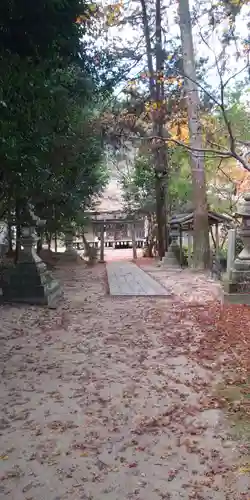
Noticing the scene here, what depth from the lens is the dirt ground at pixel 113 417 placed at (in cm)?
246

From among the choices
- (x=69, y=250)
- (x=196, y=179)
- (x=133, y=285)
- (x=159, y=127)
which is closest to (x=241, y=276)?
(x=133, y=285)

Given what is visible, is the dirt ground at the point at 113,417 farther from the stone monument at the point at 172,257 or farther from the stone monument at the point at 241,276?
the stone monument at the point at 172,257

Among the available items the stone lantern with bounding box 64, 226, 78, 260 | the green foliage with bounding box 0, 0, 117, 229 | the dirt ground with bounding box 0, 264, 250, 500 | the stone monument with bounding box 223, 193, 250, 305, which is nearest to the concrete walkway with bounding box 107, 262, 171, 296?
the stone monument with bounding box 223, 193, 250, 305

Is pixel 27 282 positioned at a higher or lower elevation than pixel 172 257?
lower

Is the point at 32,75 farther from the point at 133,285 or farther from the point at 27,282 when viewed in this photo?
the point at 133,285

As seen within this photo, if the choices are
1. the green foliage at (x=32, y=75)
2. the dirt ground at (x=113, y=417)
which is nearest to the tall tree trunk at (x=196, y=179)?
the green foliage at (x=32, y=75)

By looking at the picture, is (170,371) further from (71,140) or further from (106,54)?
(106,54)

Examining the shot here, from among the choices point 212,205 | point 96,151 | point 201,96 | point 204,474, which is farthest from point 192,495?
point 212,205

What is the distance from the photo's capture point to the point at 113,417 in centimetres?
337

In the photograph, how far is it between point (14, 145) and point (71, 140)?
15.6ft

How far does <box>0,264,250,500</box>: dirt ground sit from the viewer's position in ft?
8.07

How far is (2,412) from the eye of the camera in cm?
354

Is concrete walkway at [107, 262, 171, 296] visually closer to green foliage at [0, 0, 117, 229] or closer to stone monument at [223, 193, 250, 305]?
stone monument at [223, 193, 250, 305]

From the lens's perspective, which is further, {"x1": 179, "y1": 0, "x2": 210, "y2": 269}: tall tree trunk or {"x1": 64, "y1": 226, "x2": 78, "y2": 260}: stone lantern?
{"x1": 64, "y1": 226, "x2": 78, "y2": 260}: stone lantern
